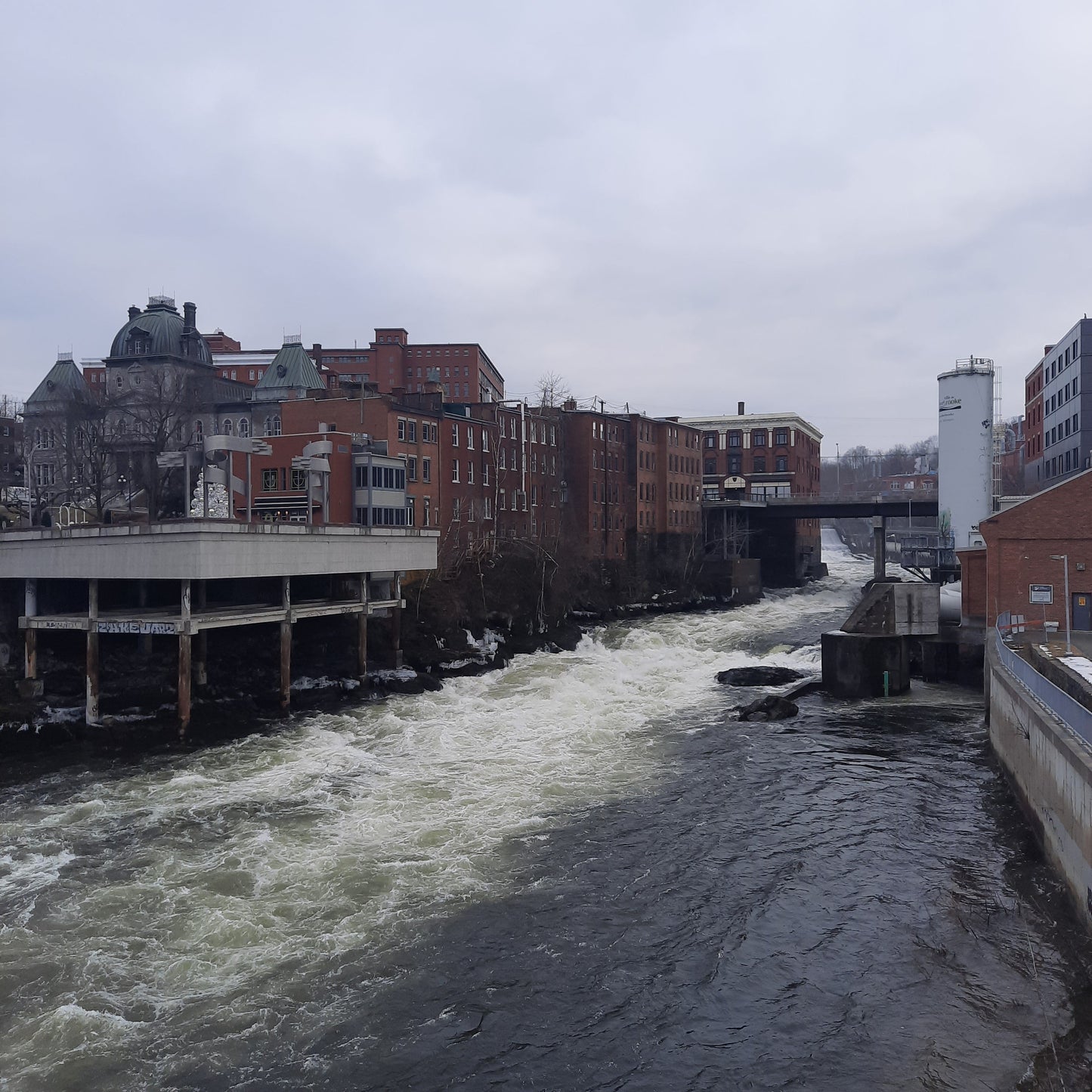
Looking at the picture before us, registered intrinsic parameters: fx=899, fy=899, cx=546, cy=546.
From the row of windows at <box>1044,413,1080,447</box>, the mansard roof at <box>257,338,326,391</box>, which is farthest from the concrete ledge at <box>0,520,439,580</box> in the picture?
the row of windows at <box>1044,413,1080,447</box>

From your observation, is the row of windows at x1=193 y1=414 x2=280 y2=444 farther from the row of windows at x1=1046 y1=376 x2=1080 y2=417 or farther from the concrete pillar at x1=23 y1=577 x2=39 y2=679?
the row of windows at x1=1046 y1=376 x2=1080 y2=417

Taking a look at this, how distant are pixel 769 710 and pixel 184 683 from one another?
22.1 meters

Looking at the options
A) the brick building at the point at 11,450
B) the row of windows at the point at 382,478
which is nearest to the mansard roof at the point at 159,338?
the brick building at the point at 11,450

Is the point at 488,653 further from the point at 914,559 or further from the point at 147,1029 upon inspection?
the point at 914,559

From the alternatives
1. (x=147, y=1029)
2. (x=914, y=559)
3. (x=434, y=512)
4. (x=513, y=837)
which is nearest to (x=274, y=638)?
(x=434, y=512)

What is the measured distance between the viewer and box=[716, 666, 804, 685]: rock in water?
142 feet

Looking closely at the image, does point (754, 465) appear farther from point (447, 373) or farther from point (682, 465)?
point (447, 373)

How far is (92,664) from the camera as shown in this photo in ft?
107

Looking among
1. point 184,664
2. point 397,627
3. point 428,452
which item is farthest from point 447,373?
point 184,664

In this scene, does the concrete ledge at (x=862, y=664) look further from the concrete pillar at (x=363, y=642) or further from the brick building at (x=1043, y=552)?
the concrete pillar at (x=363, y=642)

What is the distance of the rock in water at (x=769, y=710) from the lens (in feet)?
116

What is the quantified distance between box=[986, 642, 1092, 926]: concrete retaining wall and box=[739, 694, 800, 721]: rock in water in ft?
30.8

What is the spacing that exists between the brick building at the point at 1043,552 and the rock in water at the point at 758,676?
378 inches

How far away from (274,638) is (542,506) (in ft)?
109
